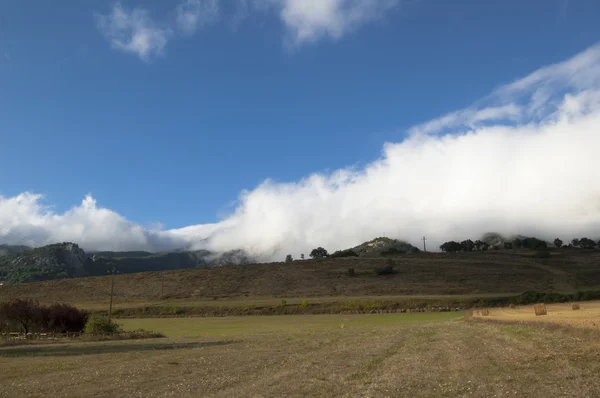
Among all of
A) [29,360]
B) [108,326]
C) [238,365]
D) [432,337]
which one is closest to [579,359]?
[238,365]

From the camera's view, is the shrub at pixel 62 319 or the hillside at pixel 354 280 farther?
the hillside at pixel 354 280

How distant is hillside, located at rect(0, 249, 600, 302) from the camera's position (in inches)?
4139

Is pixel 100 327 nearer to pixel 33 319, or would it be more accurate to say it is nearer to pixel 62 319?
pixel 62 319

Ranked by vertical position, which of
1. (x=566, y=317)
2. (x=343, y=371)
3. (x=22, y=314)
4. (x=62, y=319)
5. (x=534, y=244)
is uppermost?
(x=534, y=244)

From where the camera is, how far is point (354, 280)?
117625mm

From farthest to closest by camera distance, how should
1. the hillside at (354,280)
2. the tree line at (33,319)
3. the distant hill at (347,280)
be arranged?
Answer: the hillside at (354,280) < the distant hill at (347,280) < the tree line at (33,319)

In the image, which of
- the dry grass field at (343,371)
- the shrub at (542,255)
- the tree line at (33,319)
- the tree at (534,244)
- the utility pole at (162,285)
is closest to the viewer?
the dry grass field at (343,371)

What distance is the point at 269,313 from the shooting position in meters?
82.8

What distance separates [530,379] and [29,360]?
24.3 metres

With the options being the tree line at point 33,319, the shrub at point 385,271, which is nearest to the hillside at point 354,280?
the shrub at point 385,271

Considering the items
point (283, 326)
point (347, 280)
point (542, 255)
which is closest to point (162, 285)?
point (347, 280)

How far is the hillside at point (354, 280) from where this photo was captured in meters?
105

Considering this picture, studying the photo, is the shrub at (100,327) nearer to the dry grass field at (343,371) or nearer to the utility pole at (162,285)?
the dry grass field at (343,371)

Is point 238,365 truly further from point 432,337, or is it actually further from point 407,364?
point 432,337
